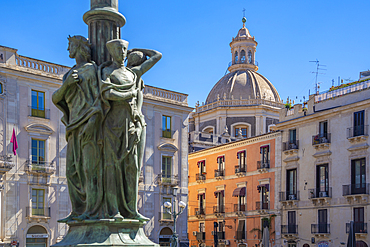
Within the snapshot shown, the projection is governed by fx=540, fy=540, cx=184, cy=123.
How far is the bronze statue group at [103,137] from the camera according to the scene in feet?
21.5

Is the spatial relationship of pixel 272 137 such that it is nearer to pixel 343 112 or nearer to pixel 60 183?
pixel 343 112

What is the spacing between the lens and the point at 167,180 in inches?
1588

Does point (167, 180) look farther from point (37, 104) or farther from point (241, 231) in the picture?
point (37, 104)

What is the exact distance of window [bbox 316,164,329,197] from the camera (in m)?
36.8

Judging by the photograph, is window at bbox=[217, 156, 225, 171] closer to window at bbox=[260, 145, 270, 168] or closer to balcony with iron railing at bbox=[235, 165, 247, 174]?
balcony with iron railing at bbox=[235, 165, 247, 174]

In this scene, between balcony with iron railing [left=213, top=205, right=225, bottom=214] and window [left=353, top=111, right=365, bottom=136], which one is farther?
balcony with iron railing [left=213, top=205, right=225, bottom=214]

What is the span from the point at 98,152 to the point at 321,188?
1287 inches

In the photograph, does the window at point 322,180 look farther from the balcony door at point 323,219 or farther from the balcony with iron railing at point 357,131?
the balcony with iron railing at point 357,131

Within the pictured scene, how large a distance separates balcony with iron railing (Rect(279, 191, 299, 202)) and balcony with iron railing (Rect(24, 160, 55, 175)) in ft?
55.8

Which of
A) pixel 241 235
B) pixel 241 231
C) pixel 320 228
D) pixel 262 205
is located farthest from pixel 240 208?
pixel 320 228

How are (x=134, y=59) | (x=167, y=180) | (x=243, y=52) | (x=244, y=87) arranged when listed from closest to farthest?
(x=134, y=59)
(x=167, y=180)
(x=244, y=87)
(x=243, y=52)

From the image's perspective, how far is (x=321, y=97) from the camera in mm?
39906

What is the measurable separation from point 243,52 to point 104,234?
6658 centimetres

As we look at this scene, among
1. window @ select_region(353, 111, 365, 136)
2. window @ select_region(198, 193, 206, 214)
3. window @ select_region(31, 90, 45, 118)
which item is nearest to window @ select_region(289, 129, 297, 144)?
window @ select_region(353, 111, 365, 136)
